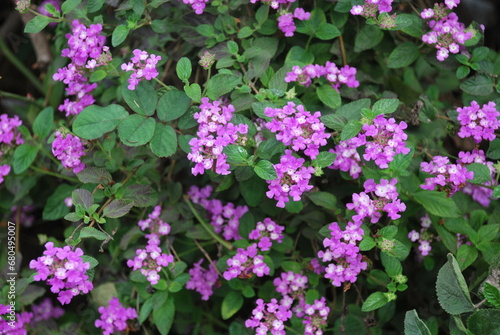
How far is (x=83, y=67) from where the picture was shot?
2004mm

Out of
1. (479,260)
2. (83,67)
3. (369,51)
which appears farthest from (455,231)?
(83,67)

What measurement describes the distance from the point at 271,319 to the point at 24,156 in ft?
3.64

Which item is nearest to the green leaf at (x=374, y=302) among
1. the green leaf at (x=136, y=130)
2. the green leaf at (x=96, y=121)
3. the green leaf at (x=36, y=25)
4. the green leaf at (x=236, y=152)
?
the green leaf at (x=236, y=152)

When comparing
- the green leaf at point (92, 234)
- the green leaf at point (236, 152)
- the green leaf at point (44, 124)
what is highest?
the green leaf at point (236, 152)

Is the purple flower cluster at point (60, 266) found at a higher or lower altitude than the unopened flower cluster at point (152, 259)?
higher

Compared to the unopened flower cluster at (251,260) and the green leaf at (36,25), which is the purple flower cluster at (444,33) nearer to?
the unopened flower cluster at (251,260)

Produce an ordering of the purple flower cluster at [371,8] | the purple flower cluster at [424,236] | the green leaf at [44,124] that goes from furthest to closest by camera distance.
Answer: the green leaf at [44,124]
the purple flower cluster at [424,236]
the purple flower cluster at [371,8]

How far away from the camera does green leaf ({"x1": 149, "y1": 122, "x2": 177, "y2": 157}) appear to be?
178 cm

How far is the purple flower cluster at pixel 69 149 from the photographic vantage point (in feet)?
6.35

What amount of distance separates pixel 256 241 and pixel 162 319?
43 centimetres

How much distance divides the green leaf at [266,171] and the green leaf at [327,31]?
0.65 m

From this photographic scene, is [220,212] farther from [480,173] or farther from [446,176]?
[480,173]

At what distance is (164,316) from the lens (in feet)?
6.65

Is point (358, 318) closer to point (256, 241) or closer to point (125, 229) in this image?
point (256, 241)
